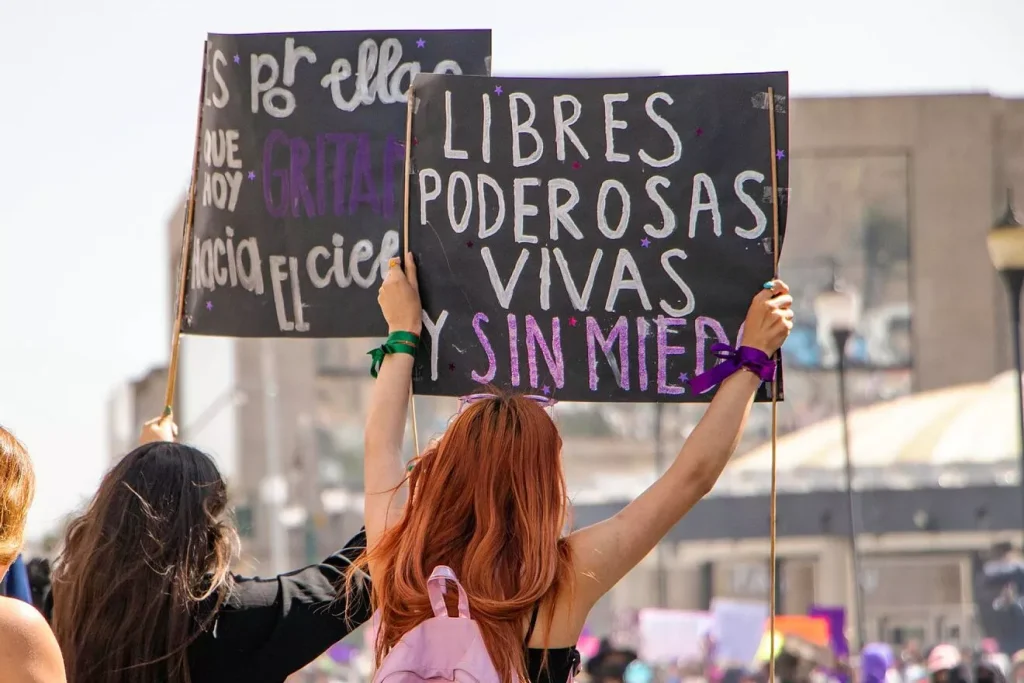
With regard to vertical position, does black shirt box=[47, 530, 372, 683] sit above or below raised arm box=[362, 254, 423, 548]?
below

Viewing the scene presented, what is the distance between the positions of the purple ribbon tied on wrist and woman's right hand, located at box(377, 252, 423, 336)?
2.45 ft

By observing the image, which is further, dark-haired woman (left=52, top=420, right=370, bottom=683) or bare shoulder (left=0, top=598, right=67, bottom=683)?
dark-haired woman (left=52, top=420, right=370, bottom=683)

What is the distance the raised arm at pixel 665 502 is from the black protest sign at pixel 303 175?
5.61 feet

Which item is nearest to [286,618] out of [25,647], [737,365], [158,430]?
[25,647]

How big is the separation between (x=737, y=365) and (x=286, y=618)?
1.21 metres

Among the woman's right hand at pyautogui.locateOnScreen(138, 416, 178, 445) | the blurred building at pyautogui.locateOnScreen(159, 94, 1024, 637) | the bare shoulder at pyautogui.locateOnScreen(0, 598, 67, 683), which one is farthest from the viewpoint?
the blurred building at pyautogui.locateOnScreen(159, 94, 1024, 637)

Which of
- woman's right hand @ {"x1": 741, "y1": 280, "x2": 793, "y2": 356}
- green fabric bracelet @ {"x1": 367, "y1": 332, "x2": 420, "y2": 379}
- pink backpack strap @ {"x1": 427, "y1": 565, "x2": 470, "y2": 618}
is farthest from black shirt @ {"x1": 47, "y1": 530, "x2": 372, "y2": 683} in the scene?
woman's right hand @ {"x1": 741, "y1": 280, "x2": 793, "y2": 356}

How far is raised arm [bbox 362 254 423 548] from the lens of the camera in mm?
3721

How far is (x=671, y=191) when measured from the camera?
438 cm

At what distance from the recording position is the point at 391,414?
398 cm

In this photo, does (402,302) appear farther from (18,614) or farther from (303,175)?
(18,614)

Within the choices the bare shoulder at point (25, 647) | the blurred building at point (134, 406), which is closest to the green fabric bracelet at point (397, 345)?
the bare shoulder at point (25, 647)

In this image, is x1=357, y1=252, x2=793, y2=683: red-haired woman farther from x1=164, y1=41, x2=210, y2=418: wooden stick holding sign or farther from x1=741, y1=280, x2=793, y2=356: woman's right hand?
x1=164, y1=41, x2=210, y2=418: wooden stick holding sign

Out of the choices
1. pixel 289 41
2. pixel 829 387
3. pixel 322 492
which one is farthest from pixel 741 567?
pixel 289 41
